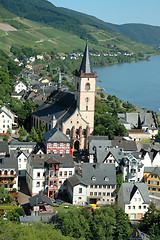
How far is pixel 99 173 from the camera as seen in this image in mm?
41531

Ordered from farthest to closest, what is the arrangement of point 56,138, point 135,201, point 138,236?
point 56,138
point 135,201
point 138,236

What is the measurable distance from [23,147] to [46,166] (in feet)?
29.1

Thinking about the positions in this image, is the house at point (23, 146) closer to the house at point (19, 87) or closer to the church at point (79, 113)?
the church at point (79, 113)

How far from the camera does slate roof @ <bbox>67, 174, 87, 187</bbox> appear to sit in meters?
39.7

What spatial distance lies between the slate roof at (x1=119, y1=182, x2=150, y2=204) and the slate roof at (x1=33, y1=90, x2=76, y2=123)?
16681mm

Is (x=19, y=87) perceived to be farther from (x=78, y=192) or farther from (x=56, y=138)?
(x=78, y=192)

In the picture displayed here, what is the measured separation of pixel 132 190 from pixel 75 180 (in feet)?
16.2

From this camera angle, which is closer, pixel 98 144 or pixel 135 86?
pixel 98 144

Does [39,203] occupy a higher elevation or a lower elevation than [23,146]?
lower

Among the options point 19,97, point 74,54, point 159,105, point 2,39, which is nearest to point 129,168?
point 19,97

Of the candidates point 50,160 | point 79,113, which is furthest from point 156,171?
point 79,113

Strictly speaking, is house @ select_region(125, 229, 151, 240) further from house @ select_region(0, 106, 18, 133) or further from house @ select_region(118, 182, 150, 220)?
house @ select_region(0, 106, 18, 133)

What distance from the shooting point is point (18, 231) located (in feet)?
98.6

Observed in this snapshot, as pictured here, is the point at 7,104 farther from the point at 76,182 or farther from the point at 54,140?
the point at 76,182
